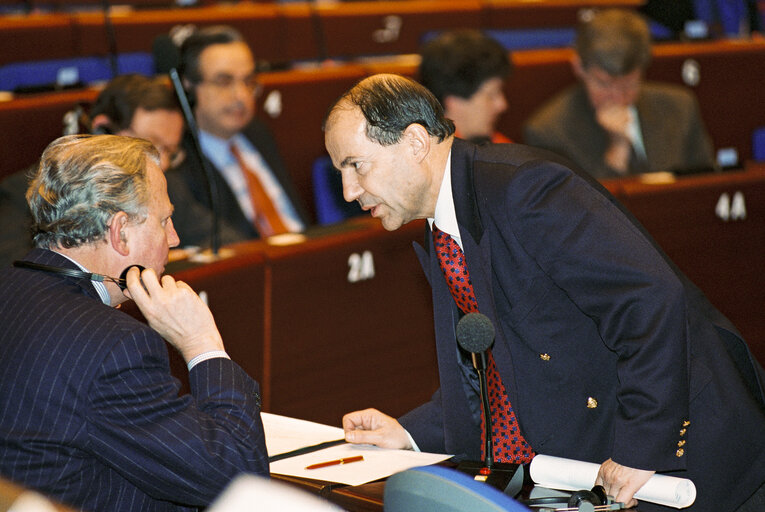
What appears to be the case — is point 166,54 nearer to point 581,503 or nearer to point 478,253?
point 478,253

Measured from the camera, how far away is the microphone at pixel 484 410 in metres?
1.61

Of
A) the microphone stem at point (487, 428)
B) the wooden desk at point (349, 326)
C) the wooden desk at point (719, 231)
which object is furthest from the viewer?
the wooden desk at point (719, 231)

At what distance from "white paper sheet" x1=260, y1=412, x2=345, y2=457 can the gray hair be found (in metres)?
0.53

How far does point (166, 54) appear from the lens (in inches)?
134

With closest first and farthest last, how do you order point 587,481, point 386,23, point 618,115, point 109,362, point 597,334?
point 109,362
point 587,481
point 597,334
point 618,115
point 386,23

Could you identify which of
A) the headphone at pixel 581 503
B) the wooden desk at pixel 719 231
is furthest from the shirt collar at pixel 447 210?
the wooden desk at pixel 719 231

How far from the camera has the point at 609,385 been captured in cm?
182

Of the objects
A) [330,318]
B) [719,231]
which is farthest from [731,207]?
[330,318]

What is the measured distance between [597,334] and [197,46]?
2.40 meters

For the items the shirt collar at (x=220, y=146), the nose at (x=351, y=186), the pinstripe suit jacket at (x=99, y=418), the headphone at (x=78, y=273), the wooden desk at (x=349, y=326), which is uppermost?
the nose at (x=351, y=186)

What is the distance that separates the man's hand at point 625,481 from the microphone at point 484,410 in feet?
0.50

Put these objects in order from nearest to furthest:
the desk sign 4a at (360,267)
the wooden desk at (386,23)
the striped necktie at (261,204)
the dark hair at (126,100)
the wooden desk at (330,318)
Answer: the wooden desk at (330,318)
the desk sign 4a at (360,267)
the dark hair at (126,100)
the striped necktie at (261,204)
the wooden desk at (386,23)

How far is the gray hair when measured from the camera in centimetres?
174

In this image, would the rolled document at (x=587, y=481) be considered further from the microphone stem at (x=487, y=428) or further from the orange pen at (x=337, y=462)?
the orange pen at (x=337, y=462)
